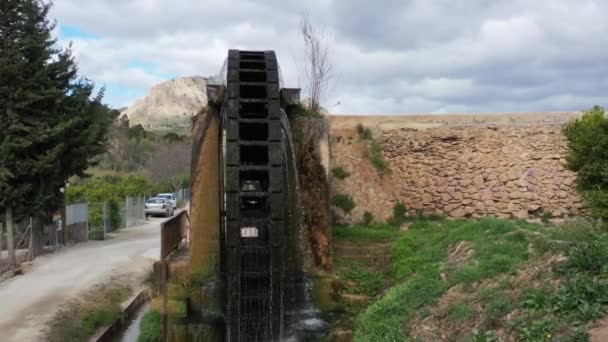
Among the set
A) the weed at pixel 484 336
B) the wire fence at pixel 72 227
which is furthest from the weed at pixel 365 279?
the wire fence at pixel 72 227

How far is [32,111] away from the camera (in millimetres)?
18984

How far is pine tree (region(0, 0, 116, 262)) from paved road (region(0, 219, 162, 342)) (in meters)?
2.15

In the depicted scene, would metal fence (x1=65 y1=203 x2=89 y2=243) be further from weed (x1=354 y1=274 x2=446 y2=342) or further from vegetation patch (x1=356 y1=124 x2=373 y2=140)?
weed (x1=354 y1=274 x2=446 y2=342)

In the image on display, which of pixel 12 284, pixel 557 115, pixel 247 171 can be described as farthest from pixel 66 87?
pixel 557 115

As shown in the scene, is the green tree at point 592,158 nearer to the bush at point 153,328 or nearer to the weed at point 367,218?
the weed at point 367,218

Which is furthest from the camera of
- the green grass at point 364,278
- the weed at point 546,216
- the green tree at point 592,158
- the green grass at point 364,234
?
the weed at point 546,216

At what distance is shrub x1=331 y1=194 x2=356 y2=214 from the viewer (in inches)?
614

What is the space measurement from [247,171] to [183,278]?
187 cm

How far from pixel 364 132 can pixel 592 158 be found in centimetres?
672

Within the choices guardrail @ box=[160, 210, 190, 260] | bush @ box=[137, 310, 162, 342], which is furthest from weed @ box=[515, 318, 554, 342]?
guardrail @ box=[160, 210, 190, 260]

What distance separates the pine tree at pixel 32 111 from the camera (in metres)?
17.8

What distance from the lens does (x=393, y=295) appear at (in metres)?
8.98

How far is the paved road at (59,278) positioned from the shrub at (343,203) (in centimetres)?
556

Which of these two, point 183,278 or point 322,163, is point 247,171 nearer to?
point 183,278
